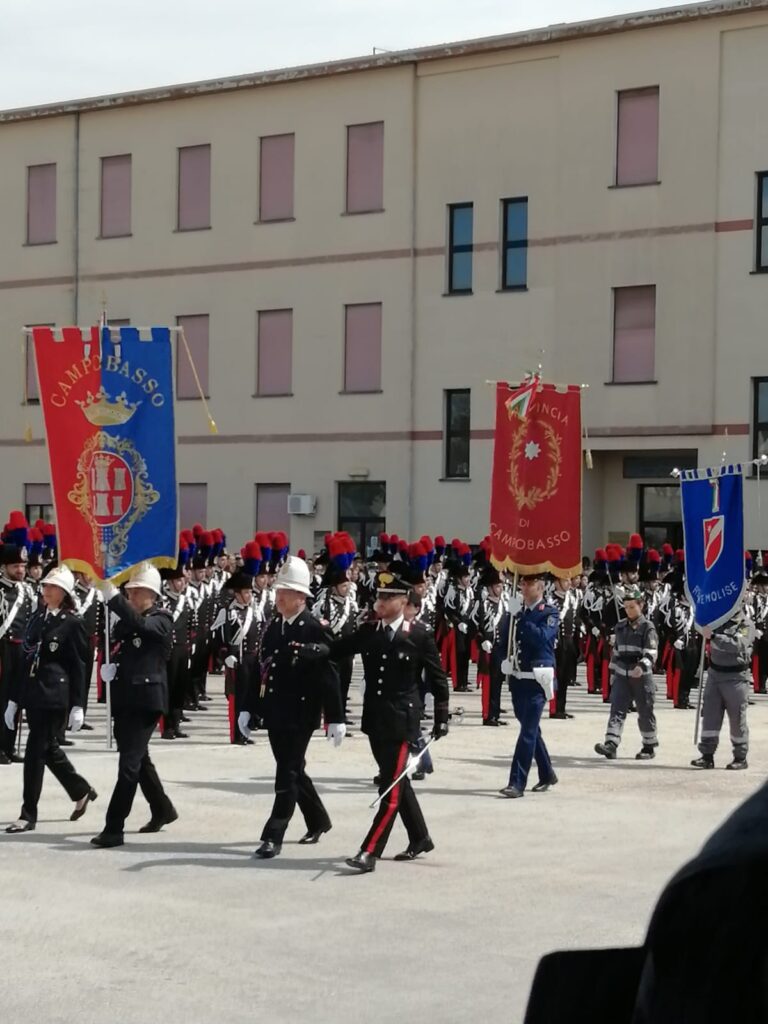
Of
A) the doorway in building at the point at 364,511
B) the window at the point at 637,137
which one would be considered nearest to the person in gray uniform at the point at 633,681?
the window at the point at 637,137

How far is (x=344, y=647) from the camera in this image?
11578 millimetres

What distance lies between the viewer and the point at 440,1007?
7371 millimetres

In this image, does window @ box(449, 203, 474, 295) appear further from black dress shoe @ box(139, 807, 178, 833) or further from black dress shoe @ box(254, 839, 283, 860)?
black dress shoe @ box(254, 839, 283, 860)

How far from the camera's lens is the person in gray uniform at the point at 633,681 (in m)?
17.0

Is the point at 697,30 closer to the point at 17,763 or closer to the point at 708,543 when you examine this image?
the point at 708,543

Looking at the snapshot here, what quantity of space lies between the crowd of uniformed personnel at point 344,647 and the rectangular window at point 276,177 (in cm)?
1185

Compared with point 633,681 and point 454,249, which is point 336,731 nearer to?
point 633,681

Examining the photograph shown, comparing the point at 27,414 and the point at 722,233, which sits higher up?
the point at 722,233

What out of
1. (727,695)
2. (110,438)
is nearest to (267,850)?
(110,438)

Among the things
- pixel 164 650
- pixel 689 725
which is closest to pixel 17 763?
pixel 164 650

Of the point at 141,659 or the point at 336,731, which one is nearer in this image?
the point at 336,731

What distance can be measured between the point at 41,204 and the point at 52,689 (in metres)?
32.5

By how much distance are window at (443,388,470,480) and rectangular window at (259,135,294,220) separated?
572cm

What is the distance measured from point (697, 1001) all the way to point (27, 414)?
4195cm
